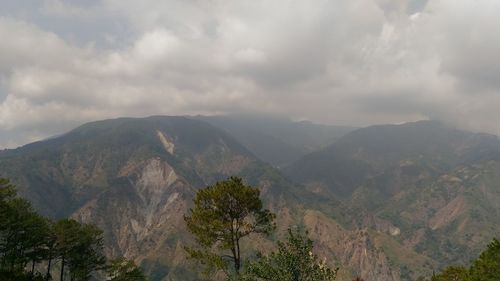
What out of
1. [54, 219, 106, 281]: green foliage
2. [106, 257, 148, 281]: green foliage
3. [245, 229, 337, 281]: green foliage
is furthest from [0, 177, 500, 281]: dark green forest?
[106, 257, 148, 281]: green foliage

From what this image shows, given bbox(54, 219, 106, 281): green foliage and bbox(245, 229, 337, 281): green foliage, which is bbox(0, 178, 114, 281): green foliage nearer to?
bbox(54, 219, 106, 281): green foliage

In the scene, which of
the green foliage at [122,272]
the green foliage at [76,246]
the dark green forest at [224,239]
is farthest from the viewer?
the green foliage at [122,272]

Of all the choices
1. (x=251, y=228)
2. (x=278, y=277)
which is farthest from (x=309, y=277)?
(x=251, y=228)

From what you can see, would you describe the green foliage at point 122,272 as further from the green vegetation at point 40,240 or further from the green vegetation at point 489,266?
the green vegetation at point 489,266

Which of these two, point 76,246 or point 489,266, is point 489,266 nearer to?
point 489,266

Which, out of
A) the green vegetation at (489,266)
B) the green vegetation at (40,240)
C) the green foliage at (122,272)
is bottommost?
the green foliage at (122,272)

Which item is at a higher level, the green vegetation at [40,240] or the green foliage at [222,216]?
the green foliage at [222,216]

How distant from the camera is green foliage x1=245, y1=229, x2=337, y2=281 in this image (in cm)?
3406

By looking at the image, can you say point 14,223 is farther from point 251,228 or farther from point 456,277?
point 456,277

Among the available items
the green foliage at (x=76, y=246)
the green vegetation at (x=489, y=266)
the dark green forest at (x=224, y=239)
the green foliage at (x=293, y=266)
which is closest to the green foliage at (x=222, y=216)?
the dark green forest at (x=224, y=239)

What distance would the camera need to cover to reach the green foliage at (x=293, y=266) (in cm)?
3406

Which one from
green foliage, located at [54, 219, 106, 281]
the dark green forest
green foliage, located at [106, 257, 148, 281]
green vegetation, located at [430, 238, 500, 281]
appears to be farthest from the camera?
green foliage, located at [106, 257, 148, 281]

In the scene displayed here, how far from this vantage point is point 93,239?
8688 cm

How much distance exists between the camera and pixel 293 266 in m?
34.3
